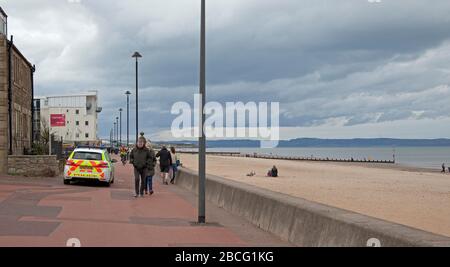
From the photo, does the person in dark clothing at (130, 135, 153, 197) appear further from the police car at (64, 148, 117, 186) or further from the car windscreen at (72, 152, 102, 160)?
the car windscreen at (72, 152, 102, 160)

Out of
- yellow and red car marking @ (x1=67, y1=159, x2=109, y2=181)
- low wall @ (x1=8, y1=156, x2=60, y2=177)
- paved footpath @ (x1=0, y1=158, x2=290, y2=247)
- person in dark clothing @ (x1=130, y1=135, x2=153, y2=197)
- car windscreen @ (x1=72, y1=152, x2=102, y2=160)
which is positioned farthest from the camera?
low wall @ (x1=8, y1=156, x2=60, y2=177)

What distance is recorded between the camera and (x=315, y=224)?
31.1 feet

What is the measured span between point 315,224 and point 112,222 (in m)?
5.13

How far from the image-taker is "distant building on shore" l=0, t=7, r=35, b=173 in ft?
87.5

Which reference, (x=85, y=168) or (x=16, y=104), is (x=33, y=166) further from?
(x=85, y=168)

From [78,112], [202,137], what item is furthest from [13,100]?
[78,112]

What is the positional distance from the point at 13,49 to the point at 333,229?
2353 cm

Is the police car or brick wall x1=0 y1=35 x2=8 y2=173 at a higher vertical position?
brick wall x1=0 y1=35 x2=8 y2=173

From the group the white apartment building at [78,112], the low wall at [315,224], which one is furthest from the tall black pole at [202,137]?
the white apartment building at [78,112]

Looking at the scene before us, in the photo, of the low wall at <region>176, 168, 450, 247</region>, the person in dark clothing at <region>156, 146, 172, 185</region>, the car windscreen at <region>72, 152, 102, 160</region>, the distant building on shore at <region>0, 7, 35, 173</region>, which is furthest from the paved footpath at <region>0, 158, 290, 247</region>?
the distant building on shore at <region>0, 7, 35, 173</region>

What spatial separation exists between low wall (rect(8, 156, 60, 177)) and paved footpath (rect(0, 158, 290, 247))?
264 inches

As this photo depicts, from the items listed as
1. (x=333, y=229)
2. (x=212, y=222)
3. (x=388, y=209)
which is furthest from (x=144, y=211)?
(x=388, y=209)
